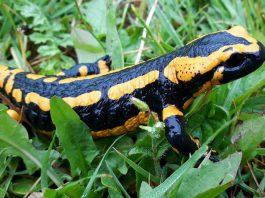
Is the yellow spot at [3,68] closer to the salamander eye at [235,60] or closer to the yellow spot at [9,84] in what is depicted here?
the yellow spot at [9,84]

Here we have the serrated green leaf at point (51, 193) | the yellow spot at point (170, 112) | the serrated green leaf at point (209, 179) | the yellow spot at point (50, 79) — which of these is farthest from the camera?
the yellow spot at point (50, 79)

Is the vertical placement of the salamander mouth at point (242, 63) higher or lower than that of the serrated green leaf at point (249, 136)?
higher

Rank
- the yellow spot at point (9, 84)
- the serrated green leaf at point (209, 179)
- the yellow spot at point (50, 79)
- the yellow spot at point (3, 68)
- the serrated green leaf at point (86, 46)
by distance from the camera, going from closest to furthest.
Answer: the serrated green leaf at point (209, 179)
the yellow spot at point (50, 79)
the yellow spot at point (9, 84)
the yellow spot at point (3, 68)
the serrated green leaf at point (86, 46)

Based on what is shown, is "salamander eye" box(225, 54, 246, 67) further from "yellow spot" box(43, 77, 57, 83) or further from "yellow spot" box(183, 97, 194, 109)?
"yellow spot" box(43, 77, 57, 83)

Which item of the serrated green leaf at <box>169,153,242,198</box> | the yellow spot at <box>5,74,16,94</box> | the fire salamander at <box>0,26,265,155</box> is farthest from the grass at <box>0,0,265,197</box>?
the yellow spot at <box>5,74,16,94</box>

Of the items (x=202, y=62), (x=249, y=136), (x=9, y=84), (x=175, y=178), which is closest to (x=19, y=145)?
(x=9, y=84)

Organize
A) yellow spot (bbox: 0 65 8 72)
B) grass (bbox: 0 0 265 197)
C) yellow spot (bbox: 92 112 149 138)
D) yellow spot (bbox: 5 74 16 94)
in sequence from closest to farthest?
grass (bbox: 0 0 265 197) < yellow spot (bbox: 92 112 149 138) < yellow spot (bbox: 5 74 16 94) < yellow spot (bbox: 0 65 8 72)

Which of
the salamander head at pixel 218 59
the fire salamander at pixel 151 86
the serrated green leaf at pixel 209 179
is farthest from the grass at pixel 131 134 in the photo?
the salamander head at pixel 218 59
